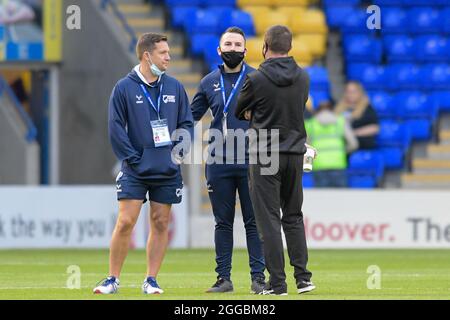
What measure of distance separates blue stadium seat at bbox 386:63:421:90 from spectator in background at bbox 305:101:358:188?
10.6 ft

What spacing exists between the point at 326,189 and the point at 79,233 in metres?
4.03

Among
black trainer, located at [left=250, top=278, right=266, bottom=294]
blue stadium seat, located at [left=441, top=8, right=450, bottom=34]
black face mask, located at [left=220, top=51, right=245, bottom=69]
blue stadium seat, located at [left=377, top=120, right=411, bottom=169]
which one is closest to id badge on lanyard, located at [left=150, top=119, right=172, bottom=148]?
black face mask, located at [left=220, top=51, right=245, bottom=69]

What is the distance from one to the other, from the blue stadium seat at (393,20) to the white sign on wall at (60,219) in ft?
23.0

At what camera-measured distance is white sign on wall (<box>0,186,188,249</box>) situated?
74.2 feet

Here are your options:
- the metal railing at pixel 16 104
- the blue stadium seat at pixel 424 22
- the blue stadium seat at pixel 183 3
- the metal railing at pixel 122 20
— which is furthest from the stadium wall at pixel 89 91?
the blue stadium seat at pixel 424 22

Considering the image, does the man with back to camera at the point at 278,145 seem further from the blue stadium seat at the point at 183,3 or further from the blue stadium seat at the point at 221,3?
the blue stadium seat at the point at 221,3

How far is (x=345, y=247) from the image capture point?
2284 centimetres

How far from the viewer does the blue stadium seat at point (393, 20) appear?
1089 inches

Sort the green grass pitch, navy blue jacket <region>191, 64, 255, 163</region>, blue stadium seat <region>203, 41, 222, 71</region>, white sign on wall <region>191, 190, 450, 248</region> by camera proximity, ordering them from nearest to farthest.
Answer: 1. the green grass pitch
2. navy blue jacket <region>191, 64, 255, 163</region>
3. white sign on wall <region>191, 190, 450, 248</region>
4. blue stadium seat <region>203, 41, 222, 71</region>

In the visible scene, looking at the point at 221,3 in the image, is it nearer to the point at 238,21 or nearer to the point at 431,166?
the point at 238,21

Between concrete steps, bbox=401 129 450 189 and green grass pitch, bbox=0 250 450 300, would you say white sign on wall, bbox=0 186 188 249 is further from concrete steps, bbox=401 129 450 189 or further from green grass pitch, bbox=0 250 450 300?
concrete steps, bbox=401 129 450 189

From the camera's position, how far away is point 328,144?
23.6m

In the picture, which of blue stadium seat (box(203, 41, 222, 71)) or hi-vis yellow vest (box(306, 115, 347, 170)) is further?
blue stadium seat (box(203, 41, 222, 71))

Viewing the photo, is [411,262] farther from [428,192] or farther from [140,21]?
[140,21]
